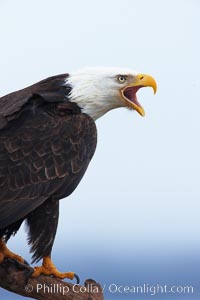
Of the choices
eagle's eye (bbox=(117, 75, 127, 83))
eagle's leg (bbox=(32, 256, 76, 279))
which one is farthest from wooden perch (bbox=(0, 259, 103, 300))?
eagle's eye (bbox=(117, 75, 127, 83))

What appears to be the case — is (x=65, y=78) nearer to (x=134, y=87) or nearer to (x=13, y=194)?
(x=134, y=87)

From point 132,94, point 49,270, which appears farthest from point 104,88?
point 49,270

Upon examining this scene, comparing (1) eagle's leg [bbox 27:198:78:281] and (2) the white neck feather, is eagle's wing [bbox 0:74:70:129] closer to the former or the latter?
(2) the white neck feather

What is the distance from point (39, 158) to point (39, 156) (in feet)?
0.04

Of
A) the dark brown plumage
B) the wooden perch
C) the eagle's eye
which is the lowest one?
the wooden perch

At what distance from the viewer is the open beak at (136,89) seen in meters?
5.29

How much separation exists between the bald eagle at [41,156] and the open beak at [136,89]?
0.25m

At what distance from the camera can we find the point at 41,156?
16.3 feet

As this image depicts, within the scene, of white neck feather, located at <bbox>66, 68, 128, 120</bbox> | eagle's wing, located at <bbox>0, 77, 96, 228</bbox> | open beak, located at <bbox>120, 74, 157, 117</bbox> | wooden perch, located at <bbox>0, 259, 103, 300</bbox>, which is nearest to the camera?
wooden perch, located at <bbox>0, 259, 103, 300</bbox>

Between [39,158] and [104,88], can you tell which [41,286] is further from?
[104,88]

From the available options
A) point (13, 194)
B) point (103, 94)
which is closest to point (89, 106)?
point (103, 94)

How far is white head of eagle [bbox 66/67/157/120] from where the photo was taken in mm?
5195

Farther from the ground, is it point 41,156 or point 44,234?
point 41,156

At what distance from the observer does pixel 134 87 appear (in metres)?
5.35
